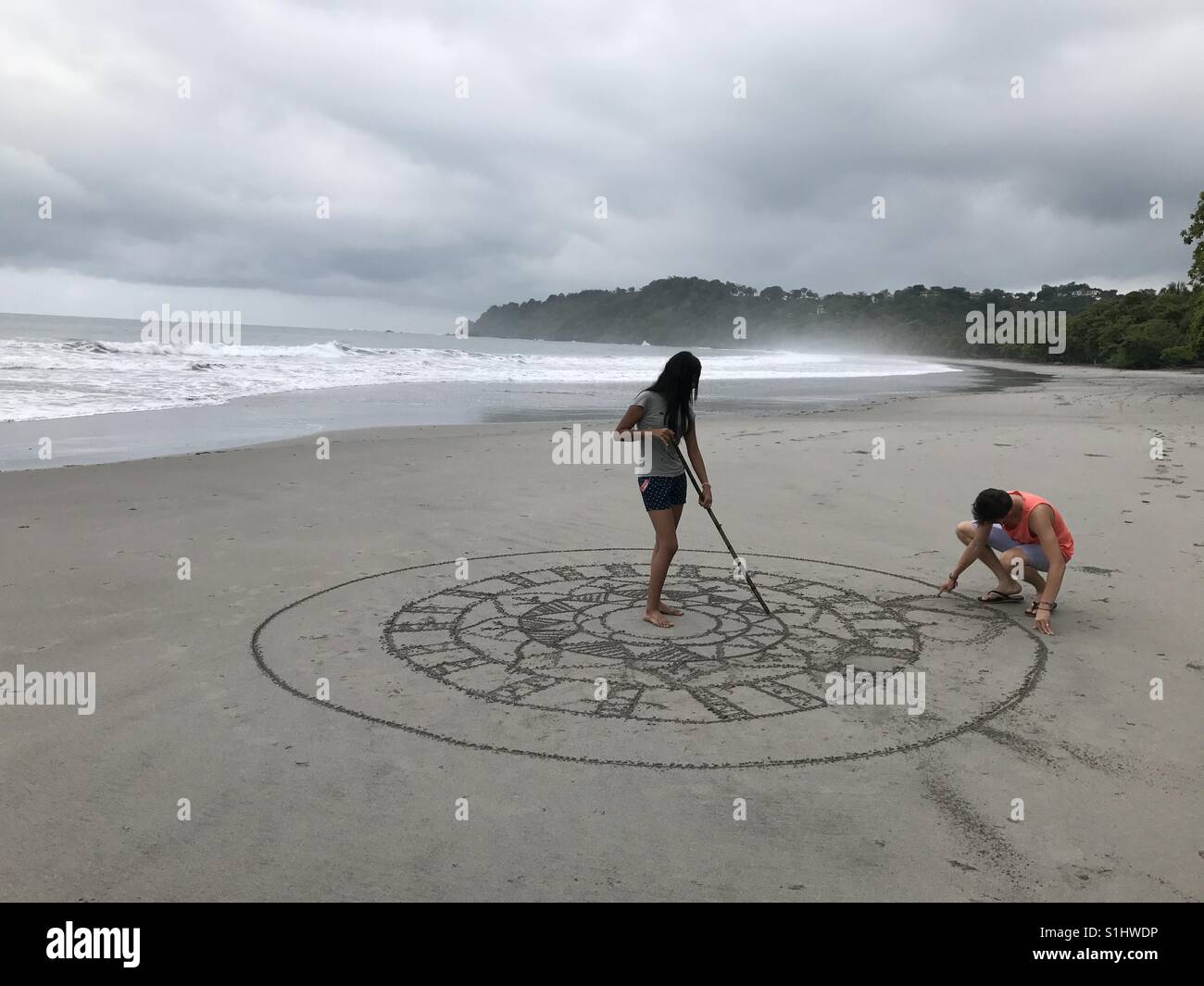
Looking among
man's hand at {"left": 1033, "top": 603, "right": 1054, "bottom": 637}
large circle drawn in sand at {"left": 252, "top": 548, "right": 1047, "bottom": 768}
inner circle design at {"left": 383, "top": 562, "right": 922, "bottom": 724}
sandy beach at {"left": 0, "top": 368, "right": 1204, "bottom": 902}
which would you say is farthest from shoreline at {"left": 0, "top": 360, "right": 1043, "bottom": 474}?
man's hand at {"left": 1033, "top": 603, "right": 1054, "bottom": 637}

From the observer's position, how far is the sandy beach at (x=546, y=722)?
320cm

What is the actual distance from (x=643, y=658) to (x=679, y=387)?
1.75 meters

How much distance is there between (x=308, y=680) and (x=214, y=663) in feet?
2.07

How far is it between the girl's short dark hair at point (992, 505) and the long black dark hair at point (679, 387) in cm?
196

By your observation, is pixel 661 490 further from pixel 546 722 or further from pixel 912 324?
pixel 912 324

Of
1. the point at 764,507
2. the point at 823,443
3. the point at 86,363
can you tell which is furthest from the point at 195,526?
the point at 86,363

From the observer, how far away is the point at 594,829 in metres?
3.43

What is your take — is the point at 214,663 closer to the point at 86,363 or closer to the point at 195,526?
the point at 195,526

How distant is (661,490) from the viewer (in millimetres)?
6129

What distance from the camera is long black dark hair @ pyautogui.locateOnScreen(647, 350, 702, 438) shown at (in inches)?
237

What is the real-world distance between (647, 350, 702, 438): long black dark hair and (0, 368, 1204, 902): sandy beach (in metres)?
1.31

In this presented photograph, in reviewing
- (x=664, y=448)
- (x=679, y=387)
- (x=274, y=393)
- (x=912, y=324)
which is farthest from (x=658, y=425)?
(x=912, y=324)

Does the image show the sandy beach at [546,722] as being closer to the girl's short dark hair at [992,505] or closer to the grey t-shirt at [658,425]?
the girl's short dark hair at [992,505]
